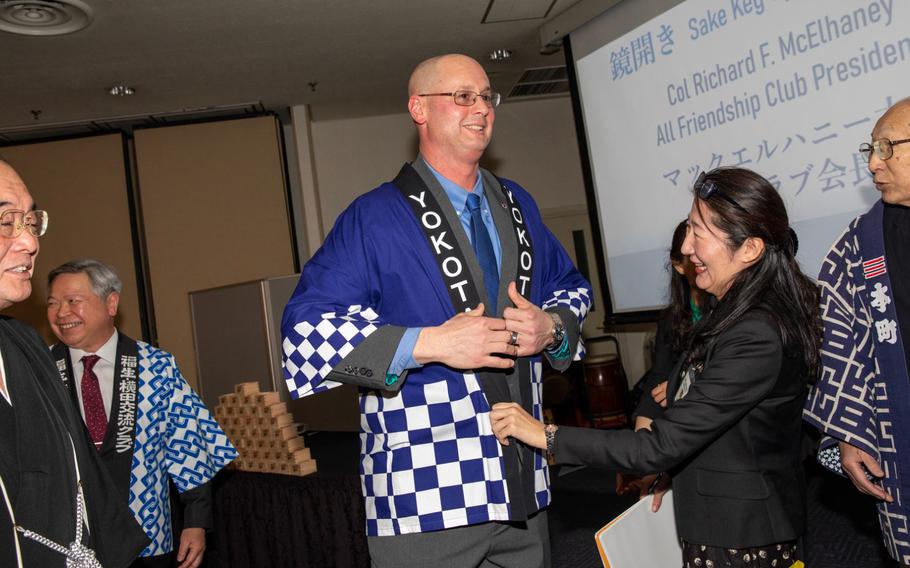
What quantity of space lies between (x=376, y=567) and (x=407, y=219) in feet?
2.22

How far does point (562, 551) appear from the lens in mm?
3393

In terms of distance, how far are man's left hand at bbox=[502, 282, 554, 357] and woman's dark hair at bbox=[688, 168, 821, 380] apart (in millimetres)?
334

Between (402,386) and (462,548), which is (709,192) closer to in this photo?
(402,386)

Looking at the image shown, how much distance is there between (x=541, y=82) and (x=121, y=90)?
3.26 metres

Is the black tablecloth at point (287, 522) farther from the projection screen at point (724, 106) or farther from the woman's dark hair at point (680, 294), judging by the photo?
the projection screen at point (724, 106)

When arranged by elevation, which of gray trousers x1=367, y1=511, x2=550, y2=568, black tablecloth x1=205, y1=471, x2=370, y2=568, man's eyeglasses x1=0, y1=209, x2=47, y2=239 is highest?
man's eyeglasses x1=0, y1=209, x2=47, y2=239

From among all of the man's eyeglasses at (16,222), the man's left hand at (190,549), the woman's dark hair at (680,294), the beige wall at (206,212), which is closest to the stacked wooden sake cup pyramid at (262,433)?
the man's left hand at (190,549)

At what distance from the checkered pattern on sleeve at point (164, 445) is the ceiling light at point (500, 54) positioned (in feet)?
11.5

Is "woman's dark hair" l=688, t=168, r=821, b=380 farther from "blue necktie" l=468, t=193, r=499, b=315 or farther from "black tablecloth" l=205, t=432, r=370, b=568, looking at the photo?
"black tablecloth" l=205, t=432, r=370, b=568

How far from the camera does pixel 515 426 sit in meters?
1.30

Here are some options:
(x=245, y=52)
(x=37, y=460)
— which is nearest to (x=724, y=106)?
(x=245, y=52)

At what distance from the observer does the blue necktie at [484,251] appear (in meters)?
1.46

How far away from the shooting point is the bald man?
1301mm

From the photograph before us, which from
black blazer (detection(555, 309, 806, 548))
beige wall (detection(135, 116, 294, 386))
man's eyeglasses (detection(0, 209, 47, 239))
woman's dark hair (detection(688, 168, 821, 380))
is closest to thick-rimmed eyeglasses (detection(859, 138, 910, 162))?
woman's dark hair (detection(688, 168, 821, 380))
